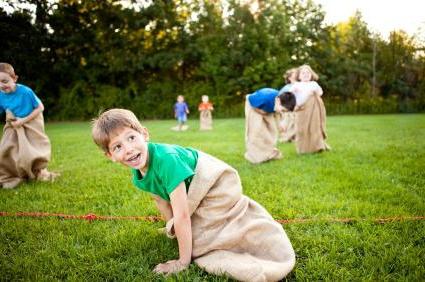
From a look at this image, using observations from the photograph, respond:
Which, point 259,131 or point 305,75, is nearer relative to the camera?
point 259,131

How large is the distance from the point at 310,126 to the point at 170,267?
590 cm

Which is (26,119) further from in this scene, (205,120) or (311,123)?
(205,120)

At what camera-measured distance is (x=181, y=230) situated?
2.71m

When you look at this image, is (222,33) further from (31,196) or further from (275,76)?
(31,196)

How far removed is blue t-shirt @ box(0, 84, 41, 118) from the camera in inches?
221

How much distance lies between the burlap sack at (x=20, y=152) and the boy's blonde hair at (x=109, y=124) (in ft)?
A: 12.2

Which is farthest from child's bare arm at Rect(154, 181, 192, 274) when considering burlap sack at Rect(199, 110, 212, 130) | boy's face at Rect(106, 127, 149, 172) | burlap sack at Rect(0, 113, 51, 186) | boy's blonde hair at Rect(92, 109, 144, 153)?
burlap sack at Rect(199, 110, 212, 130)

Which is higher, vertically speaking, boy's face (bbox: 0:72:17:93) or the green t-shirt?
boy's face (bbox: 0:72:17:93)

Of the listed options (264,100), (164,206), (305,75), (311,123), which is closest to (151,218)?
(164,206)

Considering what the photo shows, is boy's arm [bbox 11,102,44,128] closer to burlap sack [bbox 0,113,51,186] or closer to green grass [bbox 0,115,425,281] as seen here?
burlap sack [bbox 0,113,51,186]

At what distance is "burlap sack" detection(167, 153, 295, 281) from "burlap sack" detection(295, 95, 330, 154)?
533cm

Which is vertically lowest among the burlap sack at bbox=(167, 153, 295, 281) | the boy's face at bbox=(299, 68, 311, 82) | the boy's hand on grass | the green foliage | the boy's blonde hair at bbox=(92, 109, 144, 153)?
the boy's hand on grass

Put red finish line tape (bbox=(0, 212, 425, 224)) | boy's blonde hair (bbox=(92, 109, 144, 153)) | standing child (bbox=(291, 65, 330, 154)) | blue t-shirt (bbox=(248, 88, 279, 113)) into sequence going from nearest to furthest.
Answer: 1. boy's blonde hair (bbox=(92, 109, 144, 153))
2. red finish line tape (bbox=(0, 212, 425, 224))
3. blue t-shirt (bbox=(248, 88, 279, 113))
4. standing child (bbox=(291, 65, 330, 154))

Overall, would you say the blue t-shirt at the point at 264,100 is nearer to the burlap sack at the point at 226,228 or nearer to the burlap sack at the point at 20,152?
the burlap sack at the point at 20,152
